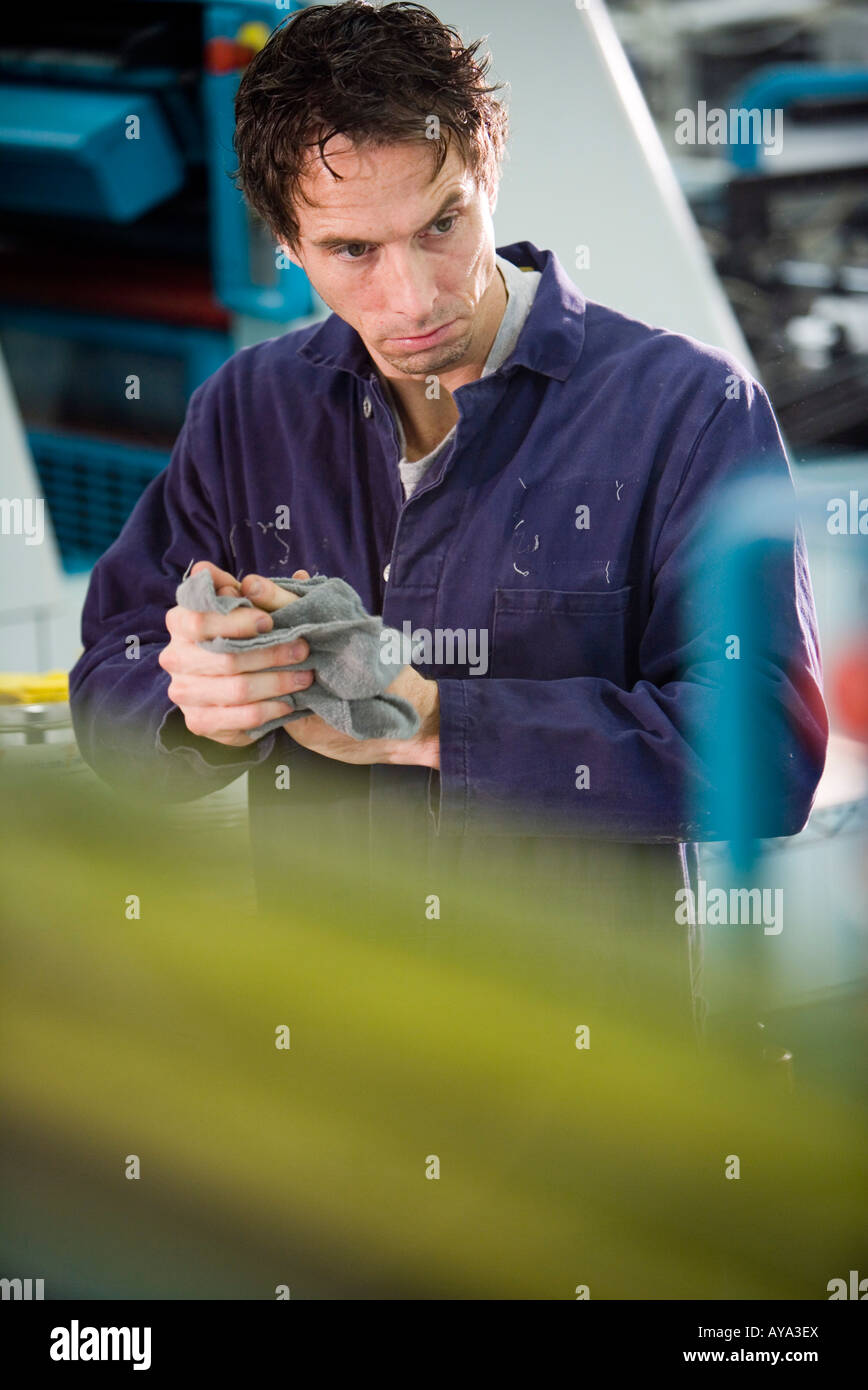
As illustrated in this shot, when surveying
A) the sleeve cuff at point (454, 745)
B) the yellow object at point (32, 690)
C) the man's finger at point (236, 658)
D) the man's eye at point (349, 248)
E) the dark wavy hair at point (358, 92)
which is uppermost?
the dark wavy hair at point (358, 92)

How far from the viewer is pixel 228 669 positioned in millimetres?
1031

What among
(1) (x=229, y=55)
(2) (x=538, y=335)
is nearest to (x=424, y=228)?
(2) (x=538, y=335)

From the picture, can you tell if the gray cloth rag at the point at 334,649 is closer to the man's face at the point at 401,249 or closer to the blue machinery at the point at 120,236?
the man's face at the point at 401,249

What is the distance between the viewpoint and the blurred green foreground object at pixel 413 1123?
4.41 feet

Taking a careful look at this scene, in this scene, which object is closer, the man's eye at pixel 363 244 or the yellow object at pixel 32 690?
the man's eye at pixel 363 244

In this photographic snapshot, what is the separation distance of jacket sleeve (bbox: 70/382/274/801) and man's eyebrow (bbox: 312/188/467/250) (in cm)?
30

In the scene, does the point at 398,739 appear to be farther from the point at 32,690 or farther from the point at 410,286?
the point at 32,690

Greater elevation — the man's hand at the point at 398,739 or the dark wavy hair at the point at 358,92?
the dark wavy hair at the point at 358,92

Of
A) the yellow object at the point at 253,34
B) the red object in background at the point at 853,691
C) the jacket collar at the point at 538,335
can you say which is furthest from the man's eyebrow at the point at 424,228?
the red object in background at the point at 853,691

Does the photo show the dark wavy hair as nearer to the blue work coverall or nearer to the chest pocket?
the blue work coverall

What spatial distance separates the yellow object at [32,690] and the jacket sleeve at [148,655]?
0.84ft

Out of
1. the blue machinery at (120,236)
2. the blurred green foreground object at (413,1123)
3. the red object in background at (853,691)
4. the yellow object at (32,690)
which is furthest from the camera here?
the red object in background at (853,691)

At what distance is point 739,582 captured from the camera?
1.14 meters
